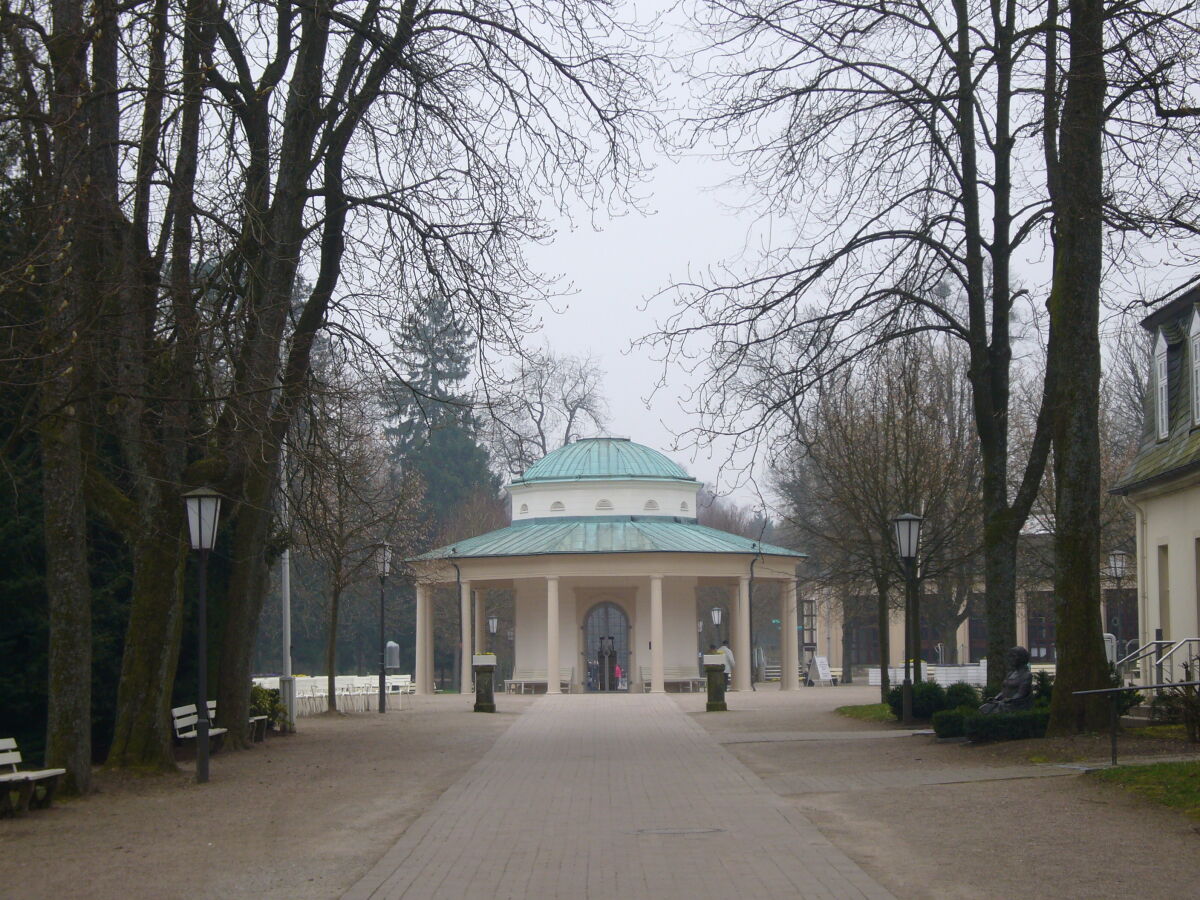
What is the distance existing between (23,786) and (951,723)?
1153cm

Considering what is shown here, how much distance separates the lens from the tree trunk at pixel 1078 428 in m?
16.2

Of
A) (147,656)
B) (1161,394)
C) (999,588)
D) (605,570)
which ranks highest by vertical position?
(1161,394)

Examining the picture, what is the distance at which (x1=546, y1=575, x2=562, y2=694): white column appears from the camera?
41.1 m

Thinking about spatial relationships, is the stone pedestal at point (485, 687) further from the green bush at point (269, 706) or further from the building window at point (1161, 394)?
the building window at point (1161, 394)

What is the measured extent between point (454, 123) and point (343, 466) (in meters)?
4.23

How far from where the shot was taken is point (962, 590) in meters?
45.8

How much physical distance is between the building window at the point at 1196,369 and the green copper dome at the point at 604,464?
25.4m

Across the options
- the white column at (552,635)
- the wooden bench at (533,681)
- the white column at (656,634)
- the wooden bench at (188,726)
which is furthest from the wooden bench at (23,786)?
the wooden bench at (533,681)

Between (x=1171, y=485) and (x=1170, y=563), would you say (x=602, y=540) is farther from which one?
(x=1171, y=485)

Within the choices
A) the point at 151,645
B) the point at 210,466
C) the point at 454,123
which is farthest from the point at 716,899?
the point at 454,123

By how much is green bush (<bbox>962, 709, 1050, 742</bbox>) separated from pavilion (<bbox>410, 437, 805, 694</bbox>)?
2363 cm

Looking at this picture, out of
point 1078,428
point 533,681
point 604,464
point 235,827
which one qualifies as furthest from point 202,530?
point 604,464

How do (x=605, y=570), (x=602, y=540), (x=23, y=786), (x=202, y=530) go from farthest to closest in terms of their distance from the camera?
(x=602, y=540) < (x=605, y=570) < (x=202, y=530) < (x=23, y=786)

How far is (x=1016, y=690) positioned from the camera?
1831 cm
